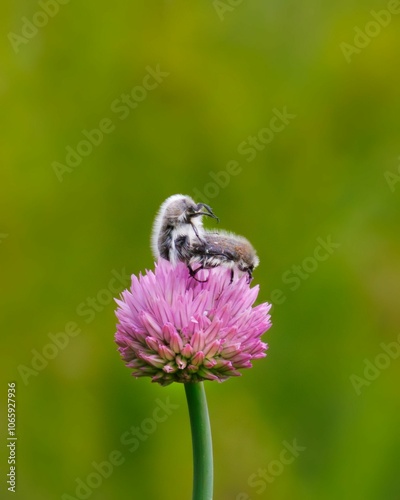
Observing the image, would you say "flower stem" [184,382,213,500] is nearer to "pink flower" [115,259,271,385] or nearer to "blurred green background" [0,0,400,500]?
"pink flower" [115,259,271,385]

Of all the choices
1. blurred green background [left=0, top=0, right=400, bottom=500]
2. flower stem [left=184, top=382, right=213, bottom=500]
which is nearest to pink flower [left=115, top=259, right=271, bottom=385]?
flower stem [left=184, top=382, right=213, bottom=500]

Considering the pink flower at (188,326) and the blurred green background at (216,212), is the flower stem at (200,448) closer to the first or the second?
the pink flower at (188,326)

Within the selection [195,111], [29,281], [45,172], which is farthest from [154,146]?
[29,281]

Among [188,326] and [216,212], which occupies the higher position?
[216,212]

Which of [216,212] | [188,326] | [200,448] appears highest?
[216,212]

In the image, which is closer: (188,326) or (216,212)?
(188,326)

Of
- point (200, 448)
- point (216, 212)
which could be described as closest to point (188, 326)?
point (200, 448)

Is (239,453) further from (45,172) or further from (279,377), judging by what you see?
(45,172)

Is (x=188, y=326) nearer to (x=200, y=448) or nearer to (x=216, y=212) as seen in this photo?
(x=200, y=448)
